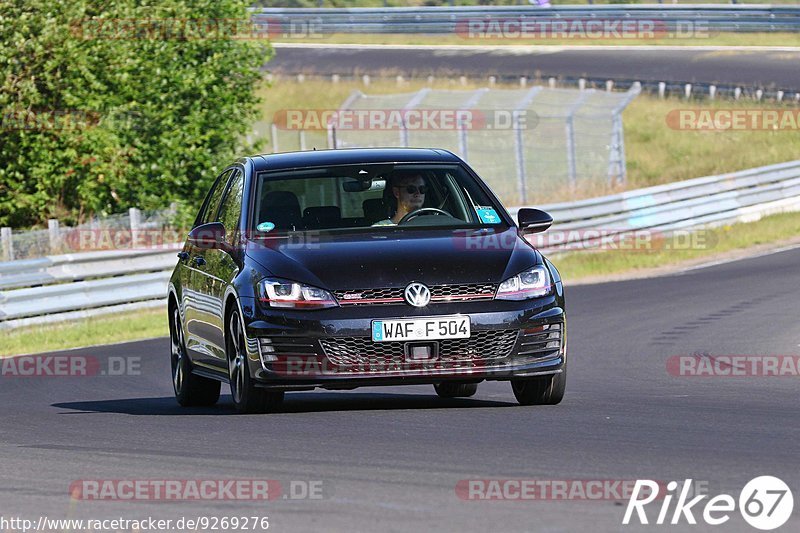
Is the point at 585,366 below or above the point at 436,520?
below

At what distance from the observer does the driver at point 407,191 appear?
33.2 feet

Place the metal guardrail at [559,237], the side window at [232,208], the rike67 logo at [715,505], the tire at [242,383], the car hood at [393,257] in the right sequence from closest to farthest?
the rike67 logo at [715,505], the car hood at [393,257], the tire at [242,383], the side window at [232,208], the metal guardrail at [559,237]

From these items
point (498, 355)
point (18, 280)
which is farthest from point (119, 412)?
point (18, 280)

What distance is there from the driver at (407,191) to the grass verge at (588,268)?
346 inches

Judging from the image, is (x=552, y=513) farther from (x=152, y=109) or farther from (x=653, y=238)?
(x=152, y=109)

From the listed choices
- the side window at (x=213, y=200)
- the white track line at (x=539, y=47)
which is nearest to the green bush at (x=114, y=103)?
the side window at (x=213, y=200)

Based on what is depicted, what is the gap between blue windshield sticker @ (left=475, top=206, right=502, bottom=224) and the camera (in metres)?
10.1

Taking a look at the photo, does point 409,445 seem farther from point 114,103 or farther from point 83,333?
point 114,103

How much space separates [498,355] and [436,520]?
11.0ft

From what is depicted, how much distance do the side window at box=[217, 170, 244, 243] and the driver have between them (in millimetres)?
976

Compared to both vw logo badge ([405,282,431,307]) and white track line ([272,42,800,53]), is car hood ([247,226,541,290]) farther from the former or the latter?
white track line ([272,42,800,53])

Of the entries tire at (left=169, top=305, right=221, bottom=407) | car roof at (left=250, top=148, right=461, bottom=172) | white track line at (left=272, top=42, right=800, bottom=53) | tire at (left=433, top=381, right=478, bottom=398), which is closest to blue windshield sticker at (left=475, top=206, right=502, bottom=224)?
car roof at (left=250, top=148, right=461, bottom=172)

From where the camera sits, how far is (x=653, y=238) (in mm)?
26594

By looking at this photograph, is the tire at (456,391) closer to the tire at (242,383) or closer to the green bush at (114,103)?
the tire at (242,383)
